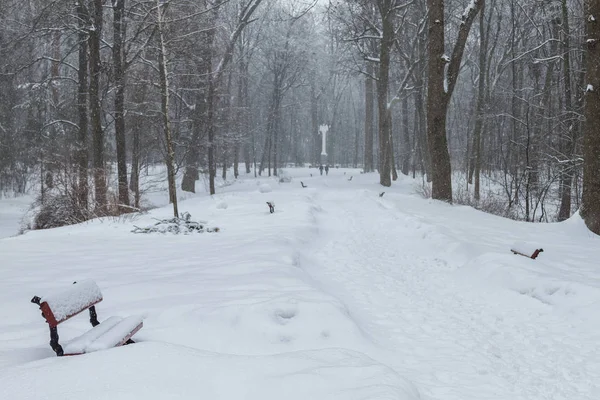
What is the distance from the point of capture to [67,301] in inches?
146

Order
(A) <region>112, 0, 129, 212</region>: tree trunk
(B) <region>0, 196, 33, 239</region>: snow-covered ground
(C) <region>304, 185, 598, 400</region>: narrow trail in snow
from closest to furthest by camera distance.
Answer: (C) <region>304, 185, 598, 400</region>: narrow trail in snow, (A) <region>112, 0, 129, 212</region>: tree trunk, (B) <region>0, 196, 33, 239</region>: snow-covered ground

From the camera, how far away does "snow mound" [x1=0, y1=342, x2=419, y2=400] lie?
9.23 ft

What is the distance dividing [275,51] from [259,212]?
1027 inches

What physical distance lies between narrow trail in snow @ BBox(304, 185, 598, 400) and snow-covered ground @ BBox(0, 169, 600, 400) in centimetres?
2

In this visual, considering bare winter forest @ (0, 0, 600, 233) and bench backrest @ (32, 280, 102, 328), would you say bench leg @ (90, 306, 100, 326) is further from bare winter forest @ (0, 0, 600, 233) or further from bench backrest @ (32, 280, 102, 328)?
bare winter forest @ (0, 0, 600, 233)

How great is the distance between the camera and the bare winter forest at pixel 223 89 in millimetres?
13055

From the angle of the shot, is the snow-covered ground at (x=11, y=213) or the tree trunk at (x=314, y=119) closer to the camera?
the snow-covered ground at (x=11, y=213)

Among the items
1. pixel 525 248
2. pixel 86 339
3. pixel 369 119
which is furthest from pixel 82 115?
pixel 369 119

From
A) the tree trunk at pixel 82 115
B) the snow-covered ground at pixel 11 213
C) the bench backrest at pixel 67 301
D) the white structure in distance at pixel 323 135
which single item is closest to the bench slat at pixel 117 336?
the bench backrest at pixel 67 301

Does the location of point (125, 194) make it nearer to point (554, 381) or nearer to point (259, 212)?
point (259, 212)

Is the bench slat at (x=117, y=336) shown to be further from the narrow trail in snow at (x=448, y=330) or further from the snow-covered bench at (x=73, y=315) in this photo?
the narrow trail in snow at (x=448, y=330)

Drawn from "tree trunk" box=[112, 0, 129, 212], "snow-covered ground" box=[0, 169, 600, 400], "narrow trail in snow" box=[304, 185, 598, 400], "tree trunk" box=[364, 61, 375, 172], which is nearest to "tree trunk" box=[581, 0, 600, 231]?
"snow-covered ground" box=[0, 169, 600, 400]

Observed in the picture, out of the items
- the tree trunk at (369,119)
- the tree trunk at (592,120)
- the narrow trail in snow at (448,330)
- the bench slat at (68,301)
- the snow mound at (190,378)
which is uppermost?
the tree trunk at (369,119)

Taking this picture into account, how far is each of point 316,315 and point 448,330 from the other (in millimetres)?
1610
